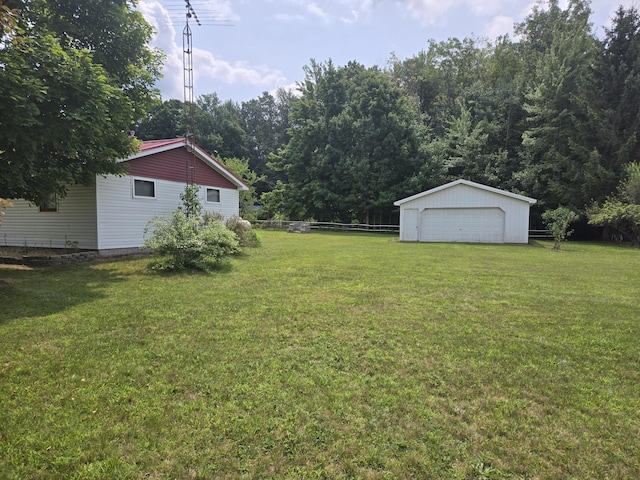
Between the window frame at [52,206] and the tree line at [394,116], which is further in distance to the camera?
the window frame at [52,206]

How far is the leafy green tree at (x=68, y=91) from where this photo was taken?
6.29m

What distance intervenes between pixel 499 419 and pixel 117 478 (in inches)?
99.9

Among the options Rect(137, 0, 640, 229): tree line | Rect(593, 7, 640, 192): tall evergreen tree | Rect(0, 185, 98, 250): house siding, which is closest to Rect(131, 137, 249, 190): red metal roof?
Rect(0, 185, 98, 250): house siding

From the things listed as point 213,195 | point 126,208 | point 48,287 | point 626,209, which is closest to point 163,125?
point 213,195

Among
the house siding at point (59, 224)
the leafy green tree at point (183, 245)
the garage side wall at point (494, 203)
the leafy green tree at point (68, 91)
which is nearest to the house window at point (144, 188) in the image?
the house siding at point (59, 224)

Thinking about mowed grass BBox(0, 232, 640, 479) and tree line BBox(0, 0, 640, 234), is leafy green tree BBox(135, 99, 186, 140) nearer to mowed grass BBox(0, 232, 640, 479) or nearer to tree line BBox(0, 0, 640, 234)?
tree line BBox(0, 0, 640, 234)

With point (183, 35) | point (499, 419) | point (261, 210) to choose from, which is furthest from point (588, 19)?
point (499, 419)

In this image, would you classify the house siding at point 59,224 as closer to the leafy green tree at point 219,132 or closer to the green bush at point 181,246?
the green bush at point 181,246

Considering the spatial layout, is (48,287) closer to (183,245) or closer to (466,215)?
(183,245)

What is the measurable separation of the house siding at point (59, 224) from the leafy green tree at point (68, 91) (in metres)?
2.34

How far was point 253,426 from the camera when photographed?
8.23 feet

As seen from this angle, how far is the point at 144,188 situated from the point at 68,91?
5753mm

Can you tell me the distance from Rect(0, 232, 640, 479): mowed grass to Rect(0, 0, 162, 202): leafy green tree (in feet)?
9.21

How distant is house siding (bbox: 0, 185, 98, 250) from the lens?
11.1 meters
